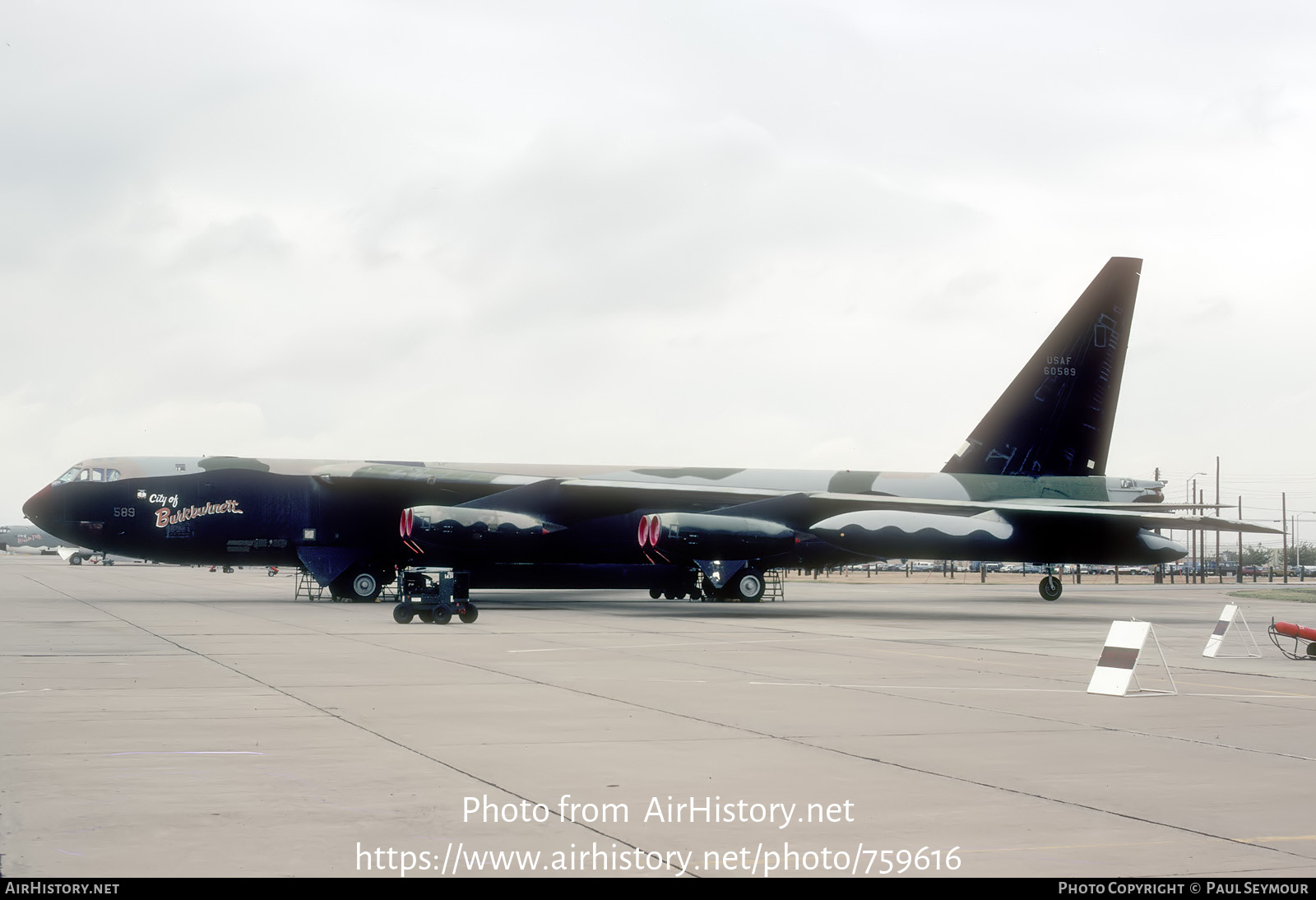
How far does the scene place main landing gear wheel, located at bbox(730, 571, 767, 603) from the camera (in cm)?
3344

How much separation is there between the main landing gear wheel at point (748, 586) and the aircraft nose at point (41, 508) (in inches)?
691

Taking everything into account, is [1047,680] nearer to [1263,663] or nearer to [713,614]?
[1263,663]

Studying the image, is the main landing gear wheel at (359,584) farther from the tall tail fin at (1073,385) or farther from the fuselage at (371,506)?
the tall tail fin at (1073,385)

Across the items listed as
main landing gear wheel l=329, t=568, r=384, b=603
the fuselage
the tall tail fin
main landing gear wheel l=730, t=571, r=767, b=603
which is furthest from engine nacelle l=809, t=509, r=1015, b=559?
main landing gear wheel l=329, t=568, r=384, b=603

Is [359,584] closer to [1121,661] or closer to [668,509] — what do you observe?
[668,509]

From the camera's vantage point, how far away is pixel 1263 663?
1720cm

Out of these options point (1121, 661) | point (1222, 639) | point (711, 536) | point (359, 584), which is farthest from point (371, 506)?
point (1121, 661)

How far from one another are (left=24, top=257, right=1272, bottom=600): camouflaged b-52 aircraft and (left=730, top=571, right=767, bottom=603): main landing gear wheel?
0.06 metres

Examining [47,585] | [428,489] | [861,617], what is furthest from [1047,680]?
[47,585]

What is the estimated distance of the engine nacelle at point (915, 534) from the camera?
30531 millimetres

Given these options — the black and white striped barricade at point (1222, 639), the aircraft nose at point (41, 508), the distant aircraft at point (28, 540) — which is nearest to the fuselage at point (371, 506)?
the aircraft nose at point (41, 508)

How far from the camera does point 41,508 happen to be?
31.2 m

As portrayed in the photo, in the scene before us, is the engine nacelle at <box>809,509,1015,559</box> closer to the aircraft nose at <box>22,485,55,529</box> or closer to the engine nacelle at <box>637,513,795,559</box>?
the engine nacelle at <box>637,513,795,559</box>

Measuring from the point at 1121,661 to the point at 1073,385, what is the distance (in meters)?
21.7
